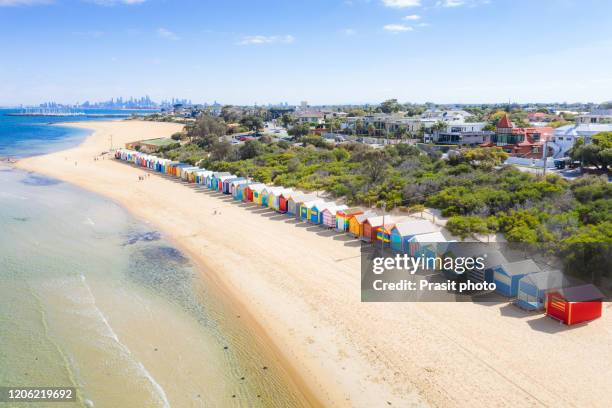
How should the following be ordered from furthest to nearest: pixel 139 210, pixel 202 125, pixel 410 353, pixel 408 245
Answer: pixel 202 125 < pixel 139 210 < pixel 408 245 < pixel 410 353

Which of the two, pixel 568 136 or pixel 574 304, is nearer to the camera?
pixel 574 304

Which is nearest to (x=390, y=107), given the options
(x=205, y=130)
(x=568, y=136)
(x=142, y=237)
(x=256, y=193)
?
(x=205, y=130)

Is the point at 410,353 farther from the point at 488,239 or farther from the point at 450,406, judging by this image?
the point at 488,239

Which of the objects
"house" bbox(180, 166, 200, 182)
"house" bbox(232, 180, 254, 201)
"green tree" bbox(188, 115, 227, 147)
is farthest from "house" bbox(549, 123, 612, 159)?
"green tree" bbox(188, 115, 227, 147)

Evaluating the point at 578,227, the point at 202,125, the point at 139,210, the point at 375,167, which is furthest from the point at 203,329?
the point at 202,125

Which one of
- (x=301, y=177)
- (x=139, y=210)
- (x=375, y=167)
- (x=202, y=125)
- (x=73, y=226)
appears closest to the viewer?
(x=73, y=226)

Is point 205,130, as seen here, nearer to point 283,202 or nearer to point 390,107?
point 283,202
